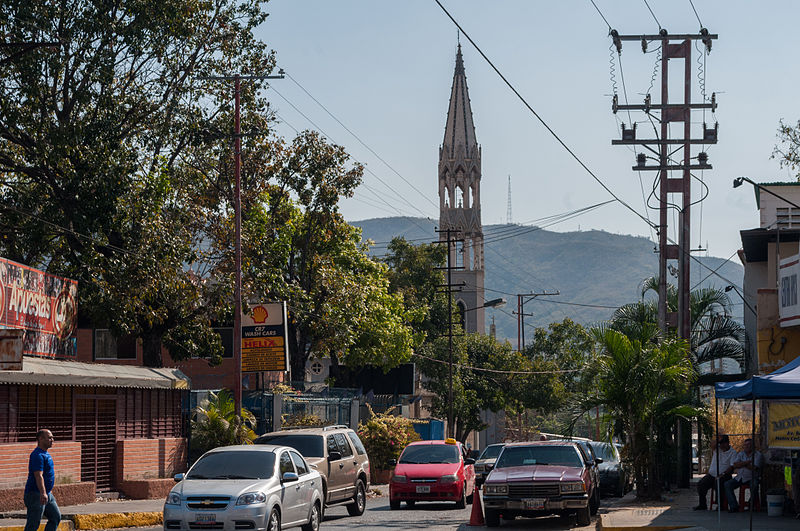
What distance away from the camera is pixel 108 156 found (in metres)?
29.2

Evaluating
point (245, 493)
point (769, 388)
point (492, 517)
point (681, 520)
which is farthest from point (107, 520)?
point (769, 388)

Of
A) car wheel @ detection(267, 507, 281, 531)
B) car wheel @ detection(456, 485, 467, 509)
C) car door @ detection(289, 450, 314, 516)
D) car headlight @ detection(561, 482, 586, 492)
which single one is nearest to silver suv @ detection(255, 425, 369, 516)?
car wheel @ detection(456, 485, 467, 509)

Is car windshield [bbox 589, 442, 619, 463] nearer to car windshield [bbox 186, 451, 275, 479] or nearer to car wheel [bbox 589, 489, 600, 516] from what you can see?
car wheel [bbox 589, 489, 600, 516]

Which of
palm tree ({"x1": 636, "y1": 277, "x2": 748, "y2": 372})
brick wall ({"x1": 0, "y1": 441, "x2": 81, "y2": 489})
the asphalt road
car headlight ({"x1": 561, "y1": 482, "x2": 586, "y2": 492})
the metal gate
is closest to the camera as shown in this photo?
car headlight ({"x1": 561, "y1": 482, "x2": 586, "y2": 492})

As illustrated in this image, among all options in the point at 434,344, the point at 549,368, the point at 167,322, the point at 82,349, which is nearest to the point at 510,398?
the point at 549,368

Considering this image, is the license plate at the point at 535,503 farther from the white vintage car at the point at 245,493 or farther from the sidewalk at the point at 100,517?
the sidewalk at the point at 100,517

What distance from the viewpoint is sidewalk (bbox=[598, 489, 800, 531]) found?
18.1 m

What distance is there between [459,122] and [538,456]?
256ft

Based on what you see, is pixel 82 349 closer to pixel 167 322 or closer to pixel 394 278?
pixel 167 322

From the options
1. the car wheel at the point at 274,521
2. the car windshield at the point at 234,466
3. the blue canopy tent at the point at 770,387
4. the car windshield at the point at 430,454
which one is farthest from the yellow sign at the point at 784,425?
the car windshield at the point at 430,454

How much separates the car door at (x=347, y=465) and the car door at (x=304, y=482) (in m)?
4.68

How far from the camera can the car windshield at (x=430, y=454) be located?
2659 cm

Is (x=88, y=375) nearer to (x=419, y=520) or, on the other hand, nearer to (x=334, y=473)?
(x=334, y=473)

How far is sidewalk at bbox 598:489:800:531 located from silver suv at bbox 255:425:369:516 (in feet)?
17.5
